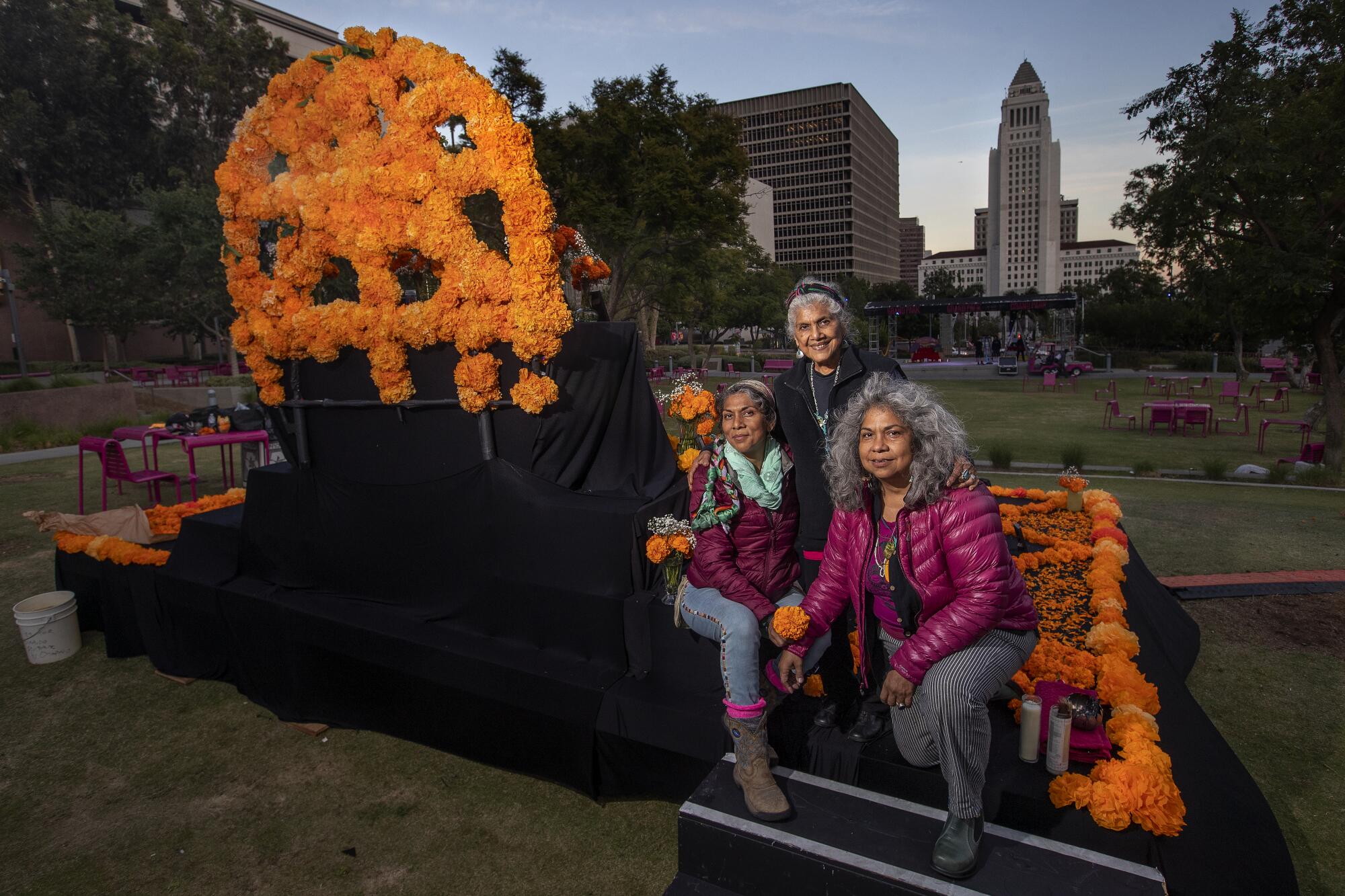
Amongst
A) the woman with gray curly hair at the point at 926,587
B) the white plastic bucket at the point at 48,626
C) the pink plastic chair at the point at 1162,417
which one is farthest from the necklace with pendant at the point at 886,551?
the pink plastic chair at the point at 1162,417

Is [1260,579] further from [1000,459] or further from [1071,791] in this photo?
[1000,459]

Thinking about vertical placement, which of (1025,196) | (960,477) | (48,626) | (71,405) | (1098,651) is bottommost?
(48,626)

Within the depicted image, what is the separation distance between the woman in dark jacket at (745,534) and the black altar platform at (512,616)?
0.44 m

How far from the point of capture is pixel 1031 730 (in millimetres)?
2766

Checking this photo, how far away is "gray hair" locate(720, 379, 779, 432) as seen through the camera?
3268mm

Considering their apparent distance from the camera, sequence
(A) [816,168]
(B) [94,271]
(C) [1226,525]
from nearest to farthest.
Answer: (C) [1226,525]
(B) [94,271]
(A) [816,168]

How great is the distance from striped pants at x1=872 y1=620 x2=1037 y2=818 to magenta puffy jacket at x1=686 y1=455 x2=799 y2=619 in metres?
0.88

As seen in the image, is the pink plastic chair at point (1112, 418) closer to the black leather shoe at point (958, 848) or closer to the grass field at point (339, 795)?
the grass field at point (339, 795)

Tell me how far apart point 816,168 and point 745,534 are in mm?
127419

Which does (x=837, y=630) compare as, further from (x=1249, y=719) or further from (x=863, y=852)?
(x=1249, y=719)

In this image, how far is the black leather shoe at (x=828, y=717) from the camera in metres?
3.09

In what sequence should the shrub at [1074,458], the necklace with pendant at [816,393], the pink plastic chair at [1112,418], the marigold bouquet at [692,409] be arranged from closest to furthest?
the necklace with pendant at [816,393] < the marigold bouquet at [692,409] < the shrub at [1074,458] < the pink plastic chair at [1112,418]

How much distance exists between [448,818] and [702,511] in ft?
6.75

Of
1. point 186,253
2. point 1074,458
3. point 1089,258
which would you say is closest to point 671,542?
point 1074,458
